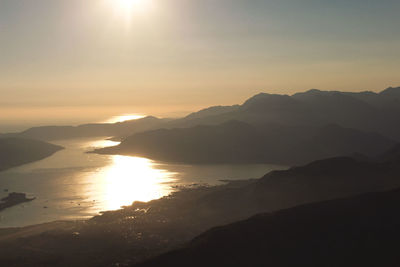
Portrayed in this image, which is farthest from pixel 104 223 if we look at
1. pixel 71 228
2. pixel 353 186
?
pixel 353 186

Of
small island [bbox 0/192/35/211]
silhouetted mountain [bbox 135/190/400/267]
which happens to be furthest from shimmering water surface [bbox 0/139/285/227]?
silhouetted mountain [bbox 135/190/400/267]

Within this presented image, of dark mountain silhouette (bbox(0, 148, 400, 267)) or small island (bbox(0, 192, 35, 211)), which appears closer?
dark mountain silhouette (bbox(0, 148, 400, 267))

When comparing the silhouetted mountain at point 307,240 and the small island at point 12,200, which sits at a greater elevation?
the silhouetted mountain at point 307,240

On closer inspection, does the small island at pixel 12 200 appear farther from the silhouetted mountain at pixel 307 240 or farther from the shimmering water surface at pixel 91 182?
the silhouetted mountain at pixel 307 240

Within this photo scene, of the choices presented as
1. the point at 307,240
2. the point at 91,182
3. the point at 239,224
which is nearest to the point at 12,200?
the point at 91,182

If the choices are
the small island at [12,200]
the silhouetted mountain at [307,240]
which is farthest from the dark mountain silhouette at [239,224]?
the small island at [12,200]

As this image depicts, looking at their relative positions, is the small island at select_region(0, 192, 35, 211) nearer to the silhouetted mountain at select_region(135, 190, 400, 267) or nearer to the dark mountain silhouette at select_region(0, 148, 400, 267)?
the dark mountain silhouette at select_region(0, 148, 400, 267)
